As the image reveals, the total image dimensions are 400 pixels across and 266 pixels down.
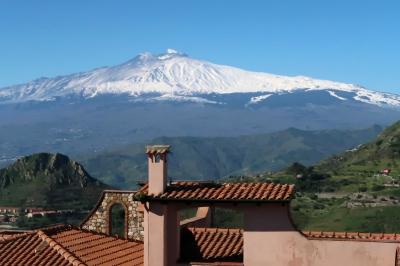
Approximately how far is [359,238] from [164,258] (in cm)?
458

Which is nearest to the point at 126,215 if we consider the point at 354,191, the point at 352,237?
the point at 352,237

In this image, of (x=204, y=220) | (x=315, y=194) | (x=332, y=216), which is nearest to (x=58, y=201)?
(x=315, y=194)

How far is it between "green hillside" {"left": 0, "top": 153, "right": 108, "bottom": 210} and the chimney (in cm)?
10744

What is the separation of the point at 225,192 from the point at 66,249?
15.7ft

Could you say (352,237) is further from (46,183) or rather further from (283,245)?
(46,183)

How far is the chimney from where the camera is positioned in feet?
64.1

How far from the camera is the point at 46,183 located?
136m

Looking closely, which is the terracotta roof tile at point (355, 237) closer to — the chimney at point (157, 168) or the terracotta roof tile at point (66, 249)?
the chimney at point (157, 168)

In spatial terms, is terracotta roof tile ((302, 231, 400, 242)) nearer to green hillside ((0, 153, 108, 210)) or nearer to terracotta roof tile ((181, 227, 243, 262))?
terracotta roof tile ((181, 227, 243, 262))

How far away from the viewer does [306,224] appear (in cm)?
9150

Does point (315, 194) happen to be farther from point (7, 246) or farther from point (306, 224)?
point (7, 246)

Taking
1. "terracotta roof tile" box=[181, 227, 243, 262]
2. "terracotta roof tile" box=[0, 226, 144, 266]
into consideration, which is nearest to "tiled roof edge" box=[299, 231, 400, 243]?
"terracotta roof tile" box=[181, 227, 243, 262]

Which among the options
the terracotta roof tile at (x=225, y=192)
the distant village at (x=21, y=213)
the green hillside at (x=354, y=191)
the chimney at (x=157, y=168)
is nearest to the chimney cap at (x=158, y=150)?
the chimney at (x=157, y=168)

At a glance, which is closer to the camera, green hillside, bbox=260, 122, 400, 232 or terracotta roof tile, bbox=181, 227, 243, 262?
terracotta roof tile, bbox=181, 227, 243, 262
